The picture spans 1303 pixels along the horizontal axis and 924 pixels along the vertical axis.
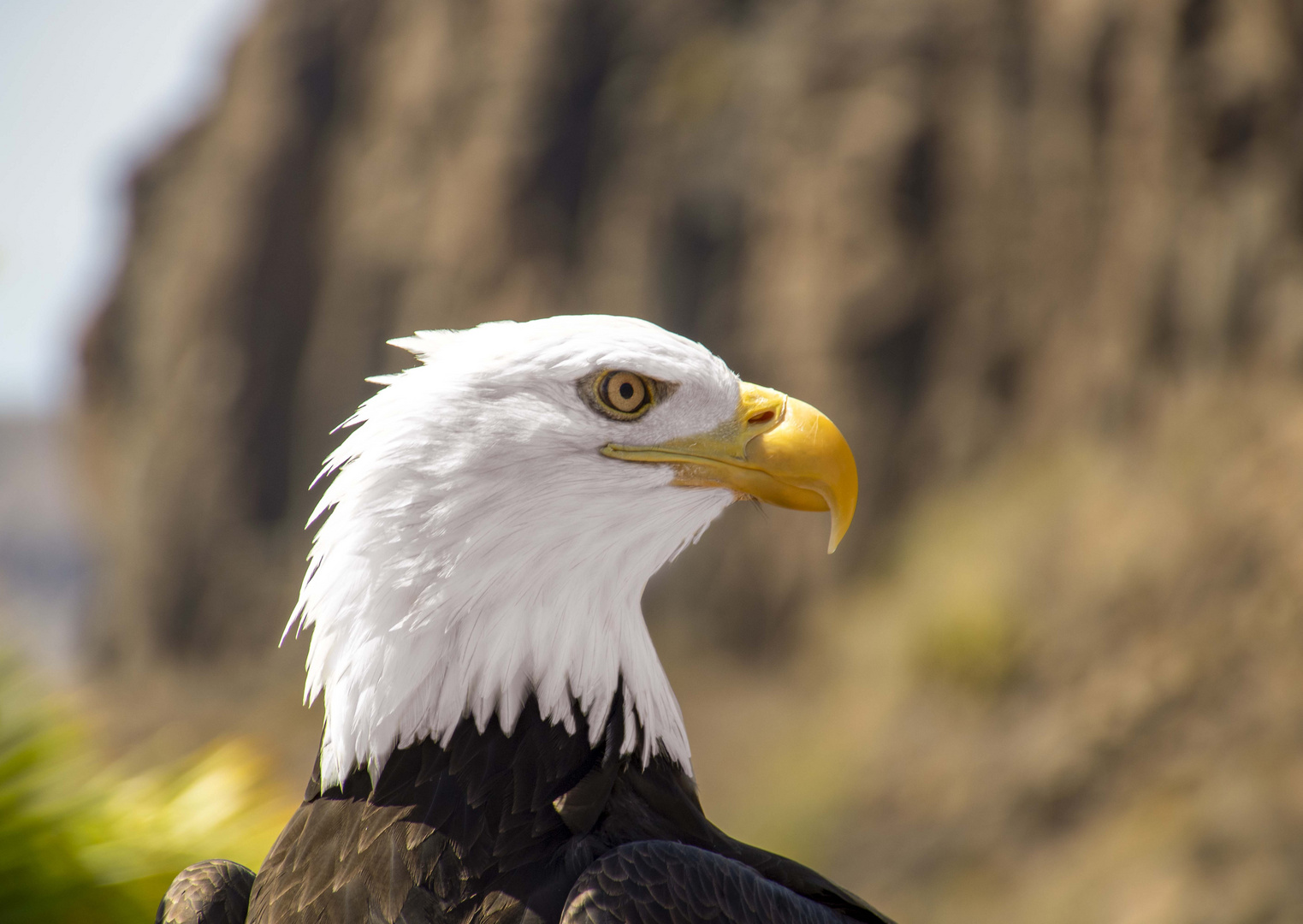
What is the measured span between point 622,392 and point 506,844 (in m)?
0.93

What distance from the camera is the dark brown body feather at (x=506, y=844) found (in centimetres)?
183

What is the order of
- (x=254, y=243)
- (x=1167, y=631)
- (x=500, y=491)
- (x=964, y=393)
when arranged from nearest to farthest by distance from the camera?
(x=500, y=491)
(x=1167, y=631)
(x=964, y=393)
(x=254, y=243)

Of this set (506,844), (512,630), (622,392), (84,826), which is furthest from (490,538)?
(84,826)

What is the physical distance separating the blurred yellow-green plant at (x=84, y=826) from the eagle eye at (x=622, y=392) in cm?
274

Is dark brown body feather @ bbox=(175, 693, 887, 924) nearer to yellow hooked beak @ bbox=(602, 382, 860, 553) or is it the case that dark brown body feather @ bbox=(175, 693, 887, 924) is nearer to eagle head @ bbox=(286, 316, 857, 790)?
eagle head @ bbox=(286, 316, 857, 790)

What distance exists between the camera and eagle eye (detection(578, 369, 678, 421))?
209 centimetres

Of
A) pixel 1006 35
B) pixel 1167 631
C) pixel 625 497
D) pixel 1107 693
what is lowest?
pixel 1107 693

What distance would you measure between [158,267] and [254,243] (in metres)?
3.85

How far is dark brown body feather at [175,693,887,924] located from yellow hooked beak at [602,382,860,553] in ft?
1.77

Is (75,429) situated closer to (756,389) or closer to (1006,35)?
(1006,35)

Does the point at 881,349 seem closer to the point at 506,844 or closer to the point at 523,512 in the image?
the point at 523,512

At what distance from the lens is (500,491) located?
80.0 inches

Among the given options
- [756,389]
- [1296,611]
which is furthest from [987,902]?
[756,389]

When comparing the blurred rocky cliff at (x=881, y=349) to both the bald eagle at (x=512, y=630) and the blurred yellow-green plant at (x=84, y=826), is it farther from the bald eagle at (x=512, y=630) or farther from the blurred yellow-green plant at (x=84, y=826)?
the bald eagle at (x=512, y=630)
